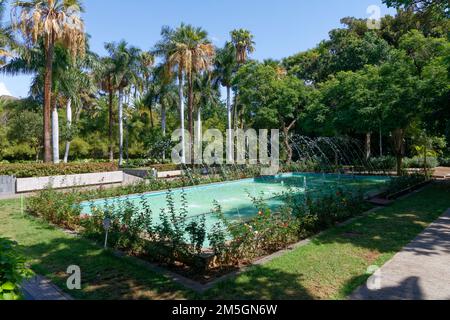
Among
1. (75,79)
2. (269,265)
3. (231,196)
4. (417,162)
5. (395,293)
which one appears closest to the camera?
(395,293)

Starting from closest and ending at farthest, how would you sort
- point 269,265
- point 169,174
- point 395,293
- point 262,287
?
point 395,293
point 262,287
point 269,265
point 169,174

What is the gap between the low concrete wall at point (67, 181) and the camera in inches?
618

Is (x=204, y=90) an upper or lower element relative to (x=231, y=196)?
upper

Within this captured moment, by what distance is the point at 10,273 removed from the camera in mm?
2607

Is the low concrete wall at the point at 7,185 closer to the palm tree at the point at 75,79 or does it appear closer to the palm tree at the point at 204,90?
the palm tree at the point at 75,79

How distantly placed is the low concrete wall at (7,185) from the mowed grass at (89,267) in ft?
25.8

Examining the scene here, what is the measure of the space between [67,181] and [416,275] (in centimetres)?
1674

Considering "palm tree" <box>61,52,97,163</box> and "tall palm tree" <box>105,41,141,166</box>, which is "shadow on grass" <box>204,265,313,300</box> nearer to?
"palm tree" <box>61,52,97,163</box>

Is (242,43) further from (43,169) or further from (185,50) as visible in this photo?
(43,169)

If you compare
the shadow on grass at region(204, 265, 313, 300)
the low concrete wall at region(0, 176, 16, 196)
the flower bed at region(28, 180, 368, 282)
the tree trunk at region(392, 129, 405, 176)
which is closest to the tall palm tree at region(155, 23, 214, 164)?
the low concrete wall at region(0, 176, 16, 196)

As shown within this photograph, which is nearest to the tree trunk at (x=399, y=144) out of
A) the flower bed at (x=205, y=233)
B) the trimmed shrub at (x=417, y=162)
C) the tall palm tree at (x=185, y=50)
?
the trimmed shrub at (x=417, y=162)

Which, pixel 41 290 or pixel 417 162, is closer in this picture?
pixel 41 290

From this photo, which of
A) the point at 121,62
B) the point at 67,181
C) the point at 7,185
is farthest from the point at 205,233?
the point at 121,62

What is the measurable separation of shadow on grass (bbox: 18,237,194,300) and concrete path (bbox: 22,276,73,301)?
97 mm
